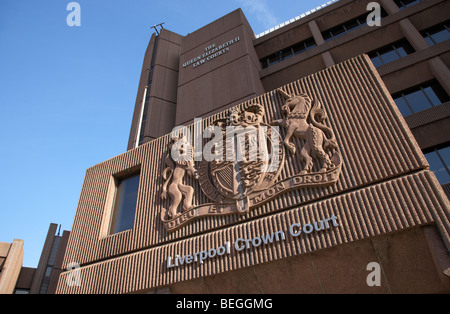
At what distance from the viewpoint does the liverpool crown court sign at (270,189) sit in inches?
269

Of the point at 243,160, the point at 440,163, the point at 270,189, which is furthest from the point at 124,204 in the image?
the point at 440,163

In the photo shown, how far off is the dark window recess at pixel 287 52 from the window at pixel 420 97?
294 inches

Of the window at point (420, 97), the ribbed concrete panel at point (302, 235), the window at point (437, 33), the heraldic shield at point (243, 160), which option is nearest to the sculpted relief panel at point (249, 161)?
the heraldic shield at point (243, 160)

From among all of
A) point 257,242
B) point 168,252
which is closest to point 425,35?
point 257,242

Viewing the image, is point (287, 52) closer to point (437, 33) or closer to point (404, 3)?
point (404, 3)

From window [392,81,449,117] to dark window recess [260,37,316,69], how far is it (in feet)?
24.5

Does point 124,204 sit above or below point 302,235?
above

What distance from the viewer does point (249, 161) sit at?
912 centimetres

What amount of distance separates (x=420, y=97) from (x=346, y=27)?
7.83 meters

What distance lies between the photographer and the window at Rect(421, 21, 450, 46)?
16.2m

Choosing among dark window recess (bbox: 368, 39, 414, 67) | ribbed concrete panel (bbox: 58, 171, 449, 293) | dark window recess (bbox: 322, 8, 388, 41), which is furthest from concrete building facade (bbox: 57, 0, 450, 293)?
dark window recess (bbox: 322, 8, 388, 41)

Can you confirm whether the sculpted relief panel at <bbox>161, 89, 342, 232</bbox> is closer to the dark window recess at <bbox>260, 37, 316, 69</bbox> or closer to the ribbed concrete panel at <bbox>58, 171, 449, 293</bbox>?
the ribbed concrete panel at <bbox>58, 171, 449, 293</bbox>

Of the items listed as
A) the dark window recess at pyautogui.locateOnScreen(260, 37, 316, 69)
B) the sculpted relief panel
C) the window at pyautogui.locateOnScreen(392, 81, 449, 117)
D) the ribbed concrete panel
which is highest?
the dark window recess at pyautogui.locateOnScreen(260, 37, 316, 69)

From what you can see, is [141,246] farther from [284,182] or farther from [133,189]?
[284,182]
